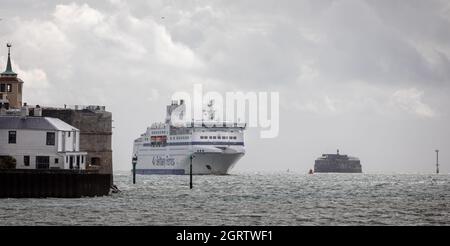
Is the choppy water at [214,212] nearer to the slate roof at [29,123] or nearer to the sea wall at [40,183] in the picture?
the sea wall at [40,183]

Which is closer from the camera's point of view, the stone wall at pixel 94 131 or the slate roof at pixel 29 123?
the slate roof at pixel 29 123

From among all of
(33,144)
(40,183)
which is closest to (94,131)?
(33,144)

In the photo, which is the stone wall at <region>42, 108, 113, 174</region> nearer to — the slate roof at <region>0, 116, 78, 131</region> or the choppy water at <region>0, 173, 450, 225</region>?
the slate roof at <region>0, 116, 78, 131</region>

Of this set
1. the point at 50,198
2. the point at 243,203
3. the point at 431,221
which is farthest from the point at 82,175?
the point at 431,221

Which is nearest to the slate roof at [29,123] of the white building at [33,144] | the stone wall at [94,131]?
the white building at [33,144]

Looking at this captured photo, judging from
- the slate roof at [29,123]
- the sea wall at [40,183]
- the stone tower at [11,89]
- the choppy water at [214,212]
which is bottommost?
the choppy water at [214,212]

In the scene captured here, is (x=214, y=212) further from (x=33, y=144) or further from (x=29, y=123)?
(x=29, y=123)

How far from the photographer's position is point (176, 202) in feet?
278

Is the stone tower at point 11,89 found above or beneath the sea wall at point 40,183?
above

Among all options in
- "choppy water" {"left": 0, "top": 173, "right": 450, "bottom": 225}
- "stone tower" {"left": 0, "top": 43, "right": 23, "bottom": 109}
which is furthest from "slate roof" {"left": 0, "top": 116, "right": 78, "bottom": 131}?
"stone tower" {"left": 0, "top": 43, "right": 23, "bottom": 109}

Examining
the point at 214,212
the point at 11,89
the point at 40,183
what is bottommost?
the point at 214,212

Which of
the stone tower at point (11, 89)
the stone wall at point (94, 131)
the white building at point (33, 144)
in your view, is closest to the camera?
the white building at point (33, 144)
